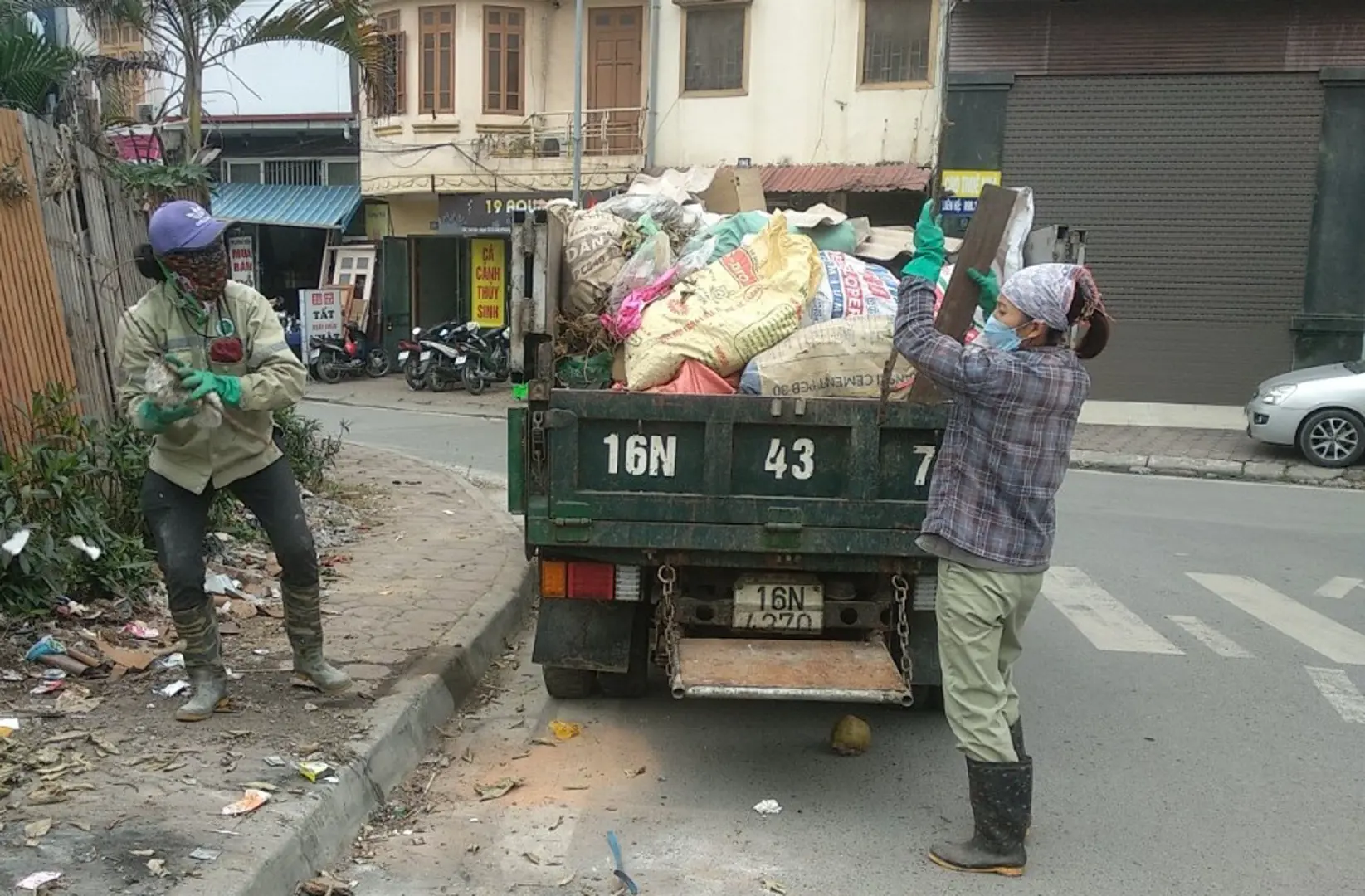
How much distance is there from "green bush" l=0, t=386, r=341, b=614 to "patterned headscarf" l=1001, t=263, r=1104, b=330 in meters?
3.80

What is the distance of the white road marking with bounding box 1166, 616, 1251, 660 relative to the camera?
5.81m

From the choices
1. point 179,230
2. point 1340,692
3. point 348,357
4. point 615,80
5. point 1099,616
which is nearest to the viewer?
point 179,230

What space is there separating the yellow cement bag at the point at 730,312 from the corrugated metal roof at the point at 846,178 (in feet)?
44.9

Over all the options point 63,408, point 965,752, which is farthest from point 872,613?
point 63,408

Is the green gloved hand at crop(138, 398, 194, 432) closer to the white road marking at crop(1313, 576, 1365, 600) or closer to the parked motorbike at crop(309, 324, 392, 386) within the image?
the white road marking at crop(1313, 576, 1365, 600)

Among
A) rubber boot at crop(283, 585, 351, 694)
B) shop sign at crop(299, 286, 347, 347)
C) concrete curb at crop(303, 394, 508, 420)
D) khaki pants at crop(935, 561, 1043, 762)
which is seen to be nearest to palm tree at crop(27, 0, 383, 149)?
rubber boot at crop(283, 585, 351, 694)

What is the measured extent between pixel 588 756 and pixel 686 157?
53.7 feet

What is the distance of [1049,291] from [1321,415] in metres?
10.6

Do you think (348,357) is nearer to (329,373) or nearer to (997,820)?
Result: (329,373)

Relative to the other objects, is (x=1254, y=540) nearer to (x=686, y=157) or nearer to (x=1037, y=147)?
(x=1037, y=147)

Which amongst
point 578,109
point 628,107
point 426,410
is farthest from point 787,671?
point 628,107

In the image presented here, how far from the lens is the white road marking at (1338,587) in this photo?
7.12 m

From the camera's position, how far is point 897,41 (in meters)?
18.2

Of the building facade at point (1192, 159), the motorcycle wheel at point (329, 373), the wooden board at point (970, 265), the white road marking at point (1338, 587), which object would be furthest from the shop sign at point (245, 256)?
the wooden board at point (970, 265)
